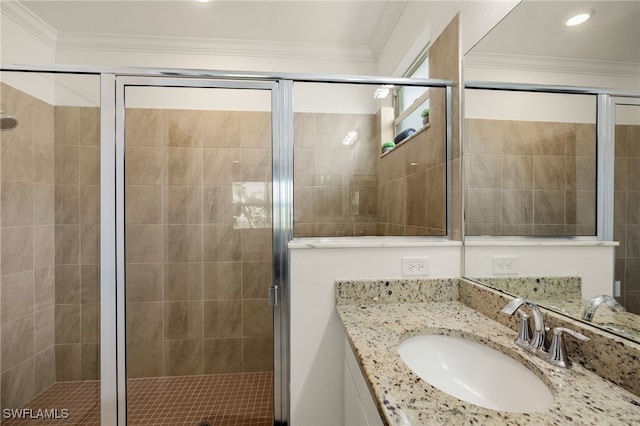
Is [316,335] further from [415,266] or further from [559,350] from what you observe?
[559,350]

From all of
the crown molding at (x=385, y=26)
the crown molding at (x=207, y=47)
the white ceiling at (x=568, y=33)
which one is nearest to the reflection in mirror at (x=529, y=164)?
the white ceiling at (x=568, y=33)

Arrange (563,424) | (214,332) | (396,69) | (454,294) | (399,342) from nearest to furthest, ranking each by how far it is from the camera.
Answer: (563,424)
(399,342)
(454,294)
(214,332)
(396,69)

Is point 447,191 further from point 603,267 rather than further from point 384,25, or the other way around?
point 384,25

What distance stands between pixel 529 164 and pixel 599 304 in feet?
1.55

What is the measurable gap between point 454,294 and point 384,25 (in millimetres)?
1918

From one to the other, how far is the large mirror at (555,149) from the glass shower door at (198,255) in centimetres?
93

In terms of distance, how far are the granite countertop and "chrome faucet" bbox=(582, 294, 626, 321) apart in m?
0.13

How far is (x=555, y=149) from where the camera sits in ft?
2.78

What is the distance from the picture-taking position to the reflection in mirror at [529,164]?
0.77 m

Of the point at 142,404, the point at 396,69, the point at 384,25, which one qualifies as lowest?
the point at 142,404

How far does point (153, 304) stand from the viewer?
1.37 metres

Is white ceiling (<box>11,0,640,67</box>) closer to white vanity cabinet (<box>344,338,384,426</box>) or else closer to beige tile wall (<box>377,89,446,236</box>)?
beige tile wall (<box>377,89,446,236</box>)

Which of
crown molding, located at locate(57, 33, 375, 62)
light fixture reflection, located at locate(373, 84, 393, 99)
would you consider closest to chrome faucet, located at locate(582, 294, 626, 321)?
light fixture reflection, located at locate(373, 84, 393, 99)

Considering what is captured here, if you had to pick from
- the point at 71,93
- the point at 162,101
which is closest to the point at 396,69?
the point at 162,101
